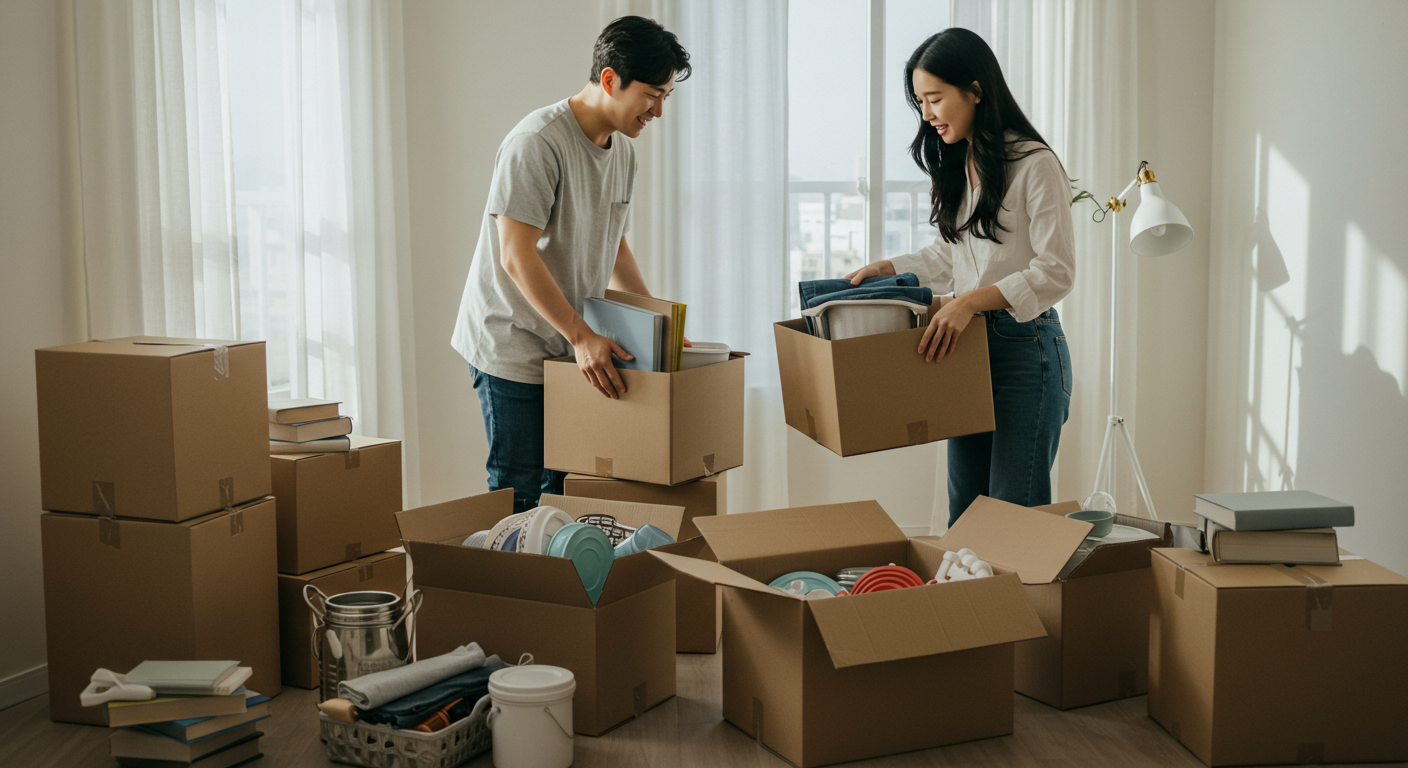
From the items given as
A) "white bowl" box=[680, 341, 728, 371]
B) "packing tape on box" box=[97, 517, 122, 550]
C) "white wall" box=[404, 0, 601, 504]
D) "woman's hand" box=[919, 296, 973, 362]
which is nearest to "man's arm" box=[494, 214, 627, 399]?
"white bowl" box=[680, 341, 728, 371]

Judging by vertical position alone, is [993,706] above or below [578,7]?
below

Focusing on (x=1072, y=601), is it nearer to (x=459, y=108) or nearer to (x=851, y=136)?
(x=851, y=136)

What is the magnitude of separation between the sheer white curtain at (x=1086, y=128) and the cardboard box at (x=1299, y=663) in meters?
1.78

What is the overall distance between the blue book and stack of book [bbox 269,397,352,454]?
0.64 metres

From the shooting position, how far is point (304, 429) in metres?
2.16

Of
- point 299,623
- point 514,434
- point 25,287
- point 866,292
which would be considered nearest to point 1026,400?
point 866,292

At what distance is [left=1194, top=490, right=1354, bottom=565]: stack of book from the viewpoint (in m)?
1.68

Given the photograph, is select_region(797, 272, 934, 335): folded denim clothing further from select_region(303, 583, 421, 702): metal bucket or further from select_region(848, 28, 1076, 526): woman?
select_region(303, 583, 421, 702): metal bucket

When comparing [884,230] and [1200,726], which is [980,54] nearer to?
[1200,726]

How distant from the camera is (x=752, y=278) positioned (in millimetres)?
3443

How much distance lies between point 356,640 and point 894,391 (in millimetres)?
1113

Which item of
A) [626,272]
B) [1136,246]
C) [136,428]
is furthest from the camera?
[1136,246]

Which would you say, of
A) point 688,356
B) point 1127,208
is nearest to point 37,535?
point 688,356

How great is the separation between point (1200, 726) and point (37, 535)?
2.35 m
